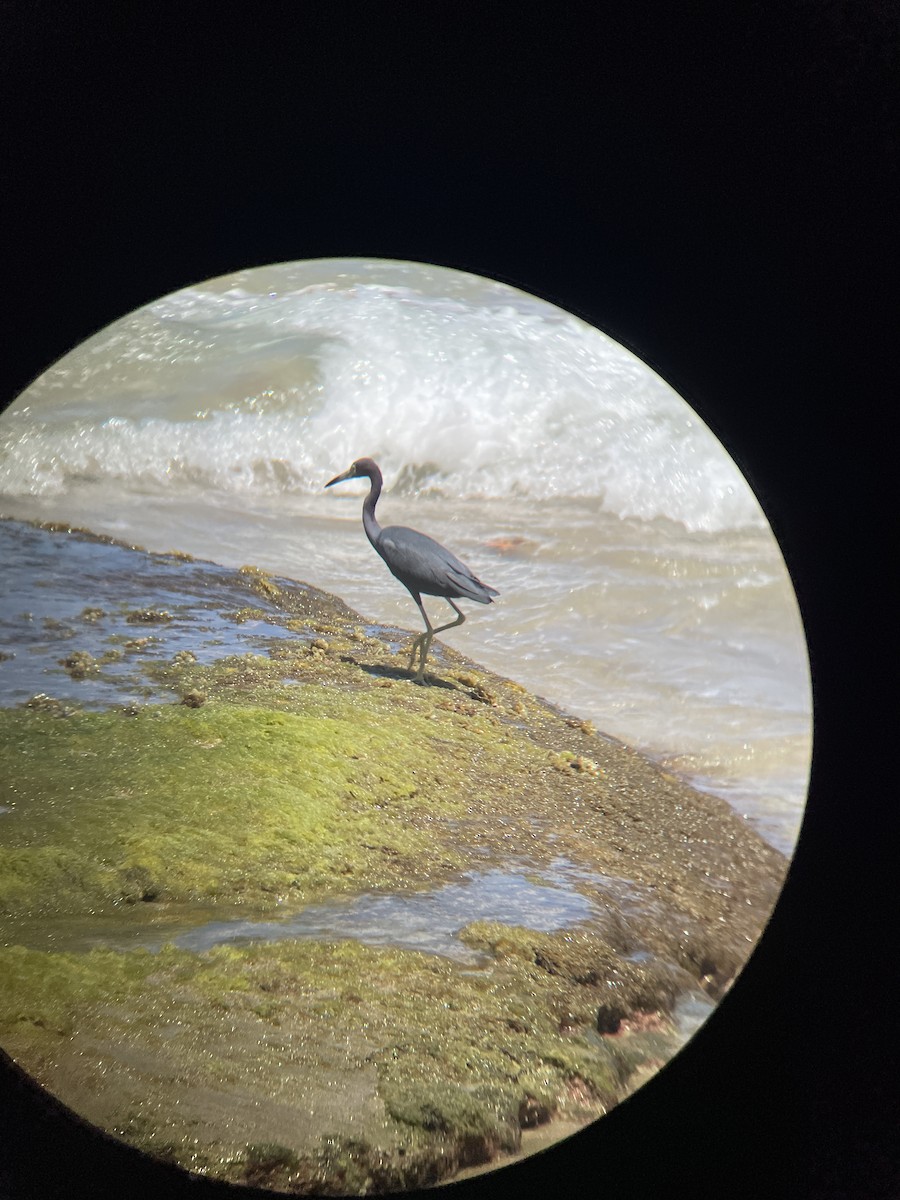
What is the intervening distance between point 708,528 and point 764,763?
1.91ft

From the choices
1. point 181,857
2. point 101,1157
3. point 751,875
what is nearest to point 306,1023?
point 181,857

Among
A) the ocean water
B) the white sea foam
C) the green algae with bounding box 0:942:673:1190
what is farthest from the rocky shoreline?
the white sea foam

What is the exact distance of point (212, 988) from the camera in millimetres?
2023

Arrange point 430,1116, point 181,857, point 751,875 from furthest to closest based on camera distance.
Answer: point 751,875 < point 181,857 < point 430,1116

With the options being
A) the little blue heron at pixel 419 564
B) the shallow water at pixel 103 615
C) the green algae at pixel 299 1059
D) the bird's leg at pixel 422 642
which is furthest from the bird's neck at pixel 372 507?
the green algae at pixel 299 1059

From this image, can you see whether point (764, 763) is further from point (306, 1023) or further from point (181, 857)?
point (181, 857)

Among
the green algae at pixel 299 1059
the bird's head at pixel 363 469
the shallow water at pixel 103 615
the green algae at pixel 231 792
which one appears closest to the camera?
the green algae at pixel 299 1059

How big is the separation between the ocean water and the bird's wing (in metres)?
0.03

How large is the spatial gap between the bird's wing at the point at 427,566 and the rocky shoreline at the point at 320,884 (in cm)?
15

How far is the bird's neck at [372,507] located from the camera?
2.39 m

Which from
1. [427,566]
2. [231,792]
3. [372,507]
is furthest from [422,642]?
[231,792]

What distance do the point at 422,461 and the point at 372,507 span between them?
17 cm

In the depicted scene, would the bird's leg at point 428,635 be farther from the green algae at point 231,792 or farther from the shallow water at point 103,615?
the shallow water at point 103,615

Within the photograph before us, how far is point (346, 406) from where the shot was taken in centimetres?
240
